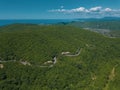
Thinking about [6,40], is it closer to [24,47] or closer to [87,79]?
[24,47]

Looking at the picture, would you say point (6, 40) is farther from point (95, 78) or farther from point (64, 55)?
point (95, 78)

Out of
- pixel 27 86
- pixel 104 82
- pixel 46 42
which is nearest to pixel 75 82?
pixel 104 82

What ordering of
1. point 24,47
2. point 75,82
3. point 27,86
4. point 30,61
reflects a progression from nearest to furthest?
point 27,86, point 75,82, point 30,61, point 24,47

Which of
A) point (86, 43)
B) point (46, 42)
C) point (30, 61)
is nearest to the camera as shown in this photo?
point (30, 61)

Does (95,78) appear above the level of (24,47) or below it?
below

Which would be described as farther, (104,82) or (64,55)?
(64,55)

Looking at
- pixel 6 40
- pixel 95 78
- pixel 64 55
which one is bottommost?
pixel 95 78

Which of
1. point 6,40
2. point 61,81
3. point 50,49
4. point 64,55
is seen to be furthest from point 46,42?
point 61,81
